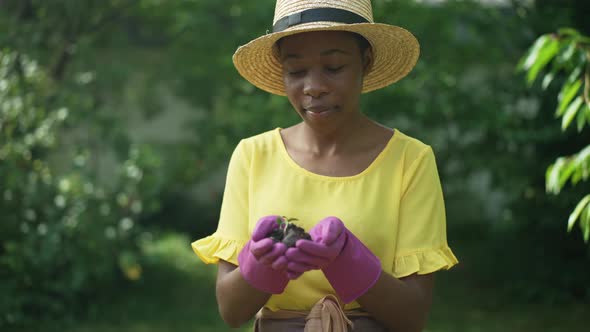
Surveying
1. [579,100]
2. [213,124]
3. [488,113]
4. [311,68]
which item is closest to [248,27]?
[213,124]

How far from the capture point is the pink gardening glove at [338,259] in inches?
80.0

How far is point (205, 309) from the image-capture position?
243 inches

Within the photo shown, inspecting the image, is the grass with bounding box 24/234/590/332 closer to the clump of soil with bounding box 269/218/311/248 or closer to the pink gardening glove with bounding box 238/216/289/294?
the pink gardening glove with bounding box 238/216/289/294

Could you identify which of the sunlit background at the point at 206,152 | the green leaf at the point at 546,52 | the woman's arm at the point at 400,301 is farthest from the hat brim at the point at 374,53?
the sunlit background at the point at 206,152

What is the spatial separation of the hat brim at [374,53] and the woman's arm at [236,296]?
69 cm

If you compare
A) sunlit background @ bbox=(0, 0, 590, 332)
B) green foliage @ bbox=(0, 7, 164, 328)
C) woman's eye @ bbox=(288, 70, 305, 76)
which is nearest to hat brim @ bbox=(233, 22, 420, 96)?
woman's eye @ bbox=(288, 70, 305, 76)

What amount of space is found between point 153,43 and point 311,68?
6.55m

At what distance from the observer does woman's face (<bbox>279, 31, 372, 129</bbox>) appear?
235cm

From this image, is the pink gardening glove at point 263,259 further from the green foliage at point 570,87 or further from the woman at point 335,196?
the green foliage at point 570,87

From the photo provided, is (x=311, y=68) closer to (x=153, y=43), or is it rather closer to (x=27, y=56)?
(x=27, y=56)

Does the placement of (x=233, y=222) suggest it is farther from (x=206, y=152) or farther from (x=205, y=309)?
(x=206, y=152)

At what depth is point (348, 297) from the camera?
7.32 ft

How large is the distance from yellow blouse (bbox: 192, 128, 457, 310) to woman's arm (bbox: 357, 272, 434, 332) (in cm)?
5

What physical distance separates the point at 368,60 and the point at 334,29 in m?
0.26
